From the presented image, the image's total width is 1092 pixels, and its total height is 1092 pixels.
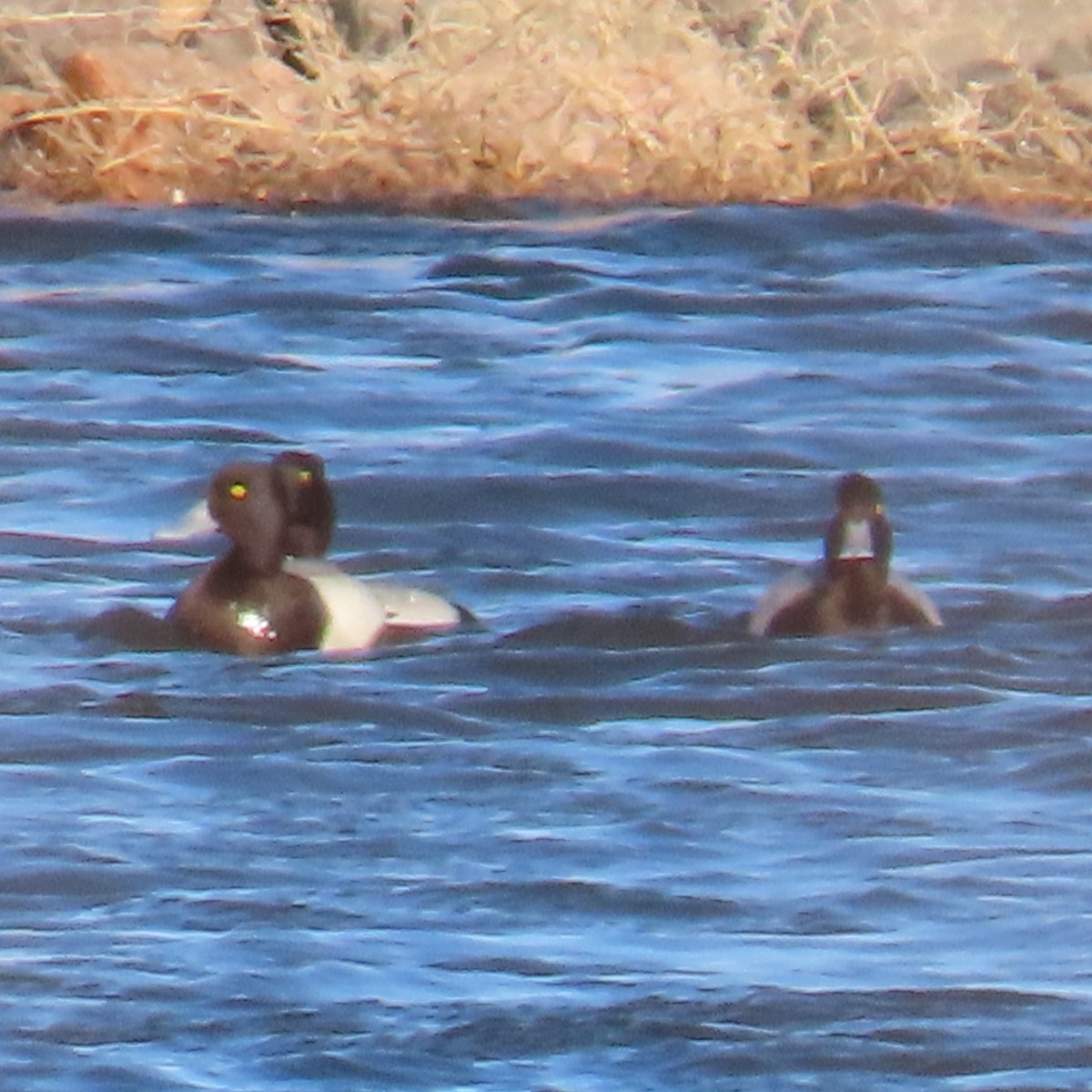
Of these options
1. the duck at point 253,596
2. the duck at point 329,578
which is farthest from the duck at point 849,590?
the duck at point 253,596

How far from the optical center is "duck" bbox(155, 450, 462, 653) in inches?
373

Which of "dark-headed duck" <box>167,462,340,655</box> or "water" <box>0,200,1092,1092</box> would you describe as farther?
"dark-headed duck" <box>167,462,340,655</box>

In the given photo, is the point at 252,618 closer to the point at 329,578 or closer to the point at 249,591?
the point at 249,591

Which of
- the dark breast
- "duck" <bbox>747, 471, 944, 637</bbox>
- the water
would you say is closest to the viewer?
the water

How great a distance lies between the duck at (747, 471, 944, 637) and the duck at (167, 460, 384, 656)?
102 centimetres

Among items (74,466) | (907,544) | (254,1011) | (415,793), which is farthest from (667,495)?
(254,1011)

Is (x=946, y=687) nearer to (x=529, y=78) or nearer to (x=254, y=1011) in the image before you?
(x=254, y=1011)

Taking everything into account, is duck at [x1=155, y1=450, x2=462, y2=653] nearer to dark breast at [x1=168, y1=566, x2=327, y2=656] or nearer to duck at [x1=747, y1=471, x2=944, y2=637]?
dark breast at [x1=168, y1=566, x2=327, y2=656]

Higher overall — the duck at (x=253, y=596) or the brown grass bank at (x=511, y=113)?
the brown grass bank at (x=511, y=113)

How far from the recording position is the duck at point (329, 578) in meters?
9.47

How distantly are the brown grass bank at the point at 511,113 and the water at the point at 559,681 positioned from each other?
0.28 metres

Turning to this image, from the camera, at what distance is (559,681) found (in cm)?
909

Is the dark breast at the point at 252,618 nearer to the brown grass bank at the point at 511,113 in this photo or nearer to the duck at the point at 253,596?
the duck at the point at 253,596

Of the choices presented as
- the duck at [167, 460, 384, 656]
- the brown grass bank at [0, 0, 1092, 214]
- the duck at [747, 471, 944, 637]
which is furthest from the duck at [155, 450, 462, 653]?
the brown grass bank at [0, 0, 1092, 214]
